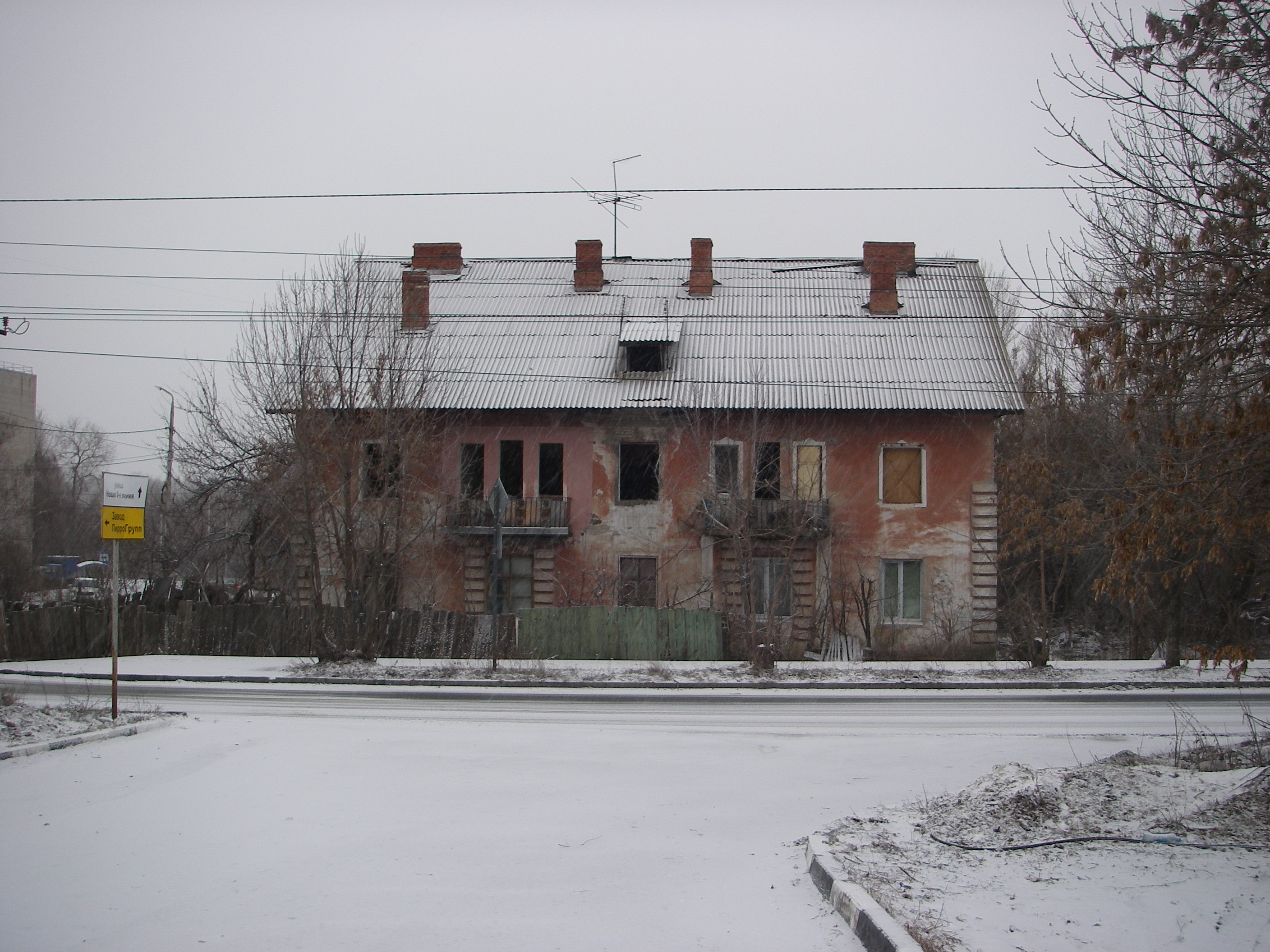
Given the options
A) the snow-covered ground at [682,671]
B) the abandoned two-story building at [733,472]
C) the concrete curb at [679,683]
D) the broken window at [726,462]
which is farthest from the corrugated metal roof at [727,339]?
the concrete curb at [679,683]

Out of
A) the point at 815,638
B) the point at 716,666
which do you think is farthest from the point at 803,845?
the point at 815,638

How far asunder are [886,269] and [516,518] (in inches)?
534

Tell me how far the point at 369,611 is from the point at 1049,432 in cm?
1990

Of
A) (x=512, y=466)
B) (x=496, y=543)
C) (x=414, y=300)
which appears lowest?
(x=496, y=543)

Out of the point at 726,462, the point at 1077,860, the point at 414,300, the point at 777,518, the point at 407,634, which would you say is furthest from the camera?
the point at 414,300

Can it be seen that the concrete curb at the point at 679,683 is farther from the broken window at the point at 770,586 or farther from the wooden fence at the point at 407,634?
the broken window at the point at 770,586

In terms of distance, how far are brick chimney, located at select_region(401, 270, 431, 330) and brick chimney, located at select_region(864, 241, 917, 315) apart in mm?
13328

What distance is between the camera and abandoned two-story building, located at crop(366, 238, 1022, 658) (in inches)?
1047

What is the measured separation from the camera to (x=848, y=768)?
941cm

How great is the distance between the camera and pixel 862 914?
201 inches

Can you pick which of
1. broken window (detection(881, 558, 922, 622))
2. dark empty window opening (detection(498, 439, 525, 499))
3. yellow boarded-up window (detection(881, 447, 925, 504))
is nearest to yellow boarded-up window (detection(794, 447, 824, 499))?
yellow boarded-up window (detection(881, 447, 925, 504))

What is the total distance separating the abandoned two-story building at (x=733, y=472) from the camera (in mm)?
26594

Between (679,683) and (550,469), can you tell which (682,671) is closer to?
(679,683)

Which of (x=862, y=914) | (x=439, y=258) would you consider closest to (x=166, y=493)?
(x=439, y=258)
